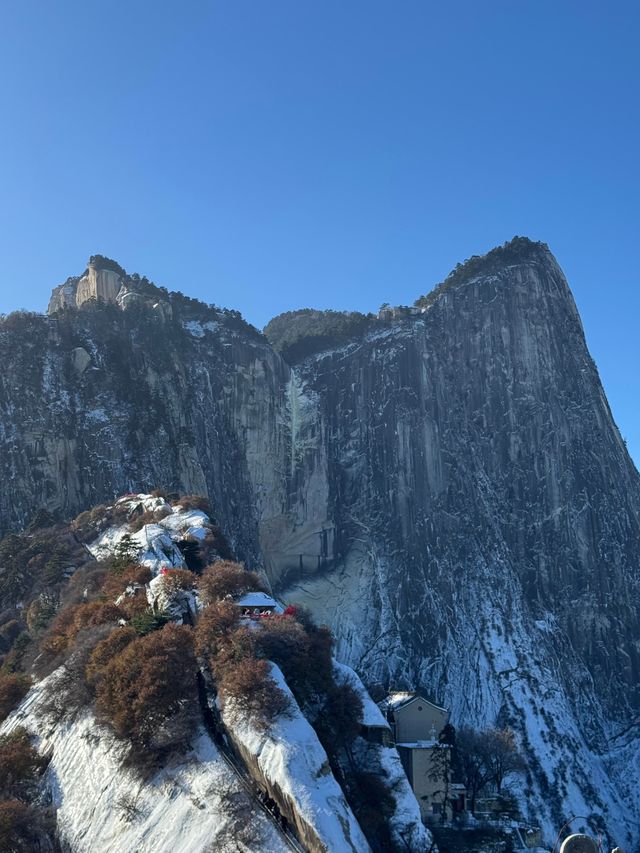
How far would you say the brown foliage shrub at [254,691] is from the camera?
99.8 ft

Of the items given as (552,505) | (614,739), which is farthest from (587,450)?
(614,739)

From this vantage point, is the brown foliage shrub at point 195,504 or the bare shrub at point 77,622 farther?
the brown foliage shrub at point 195,504

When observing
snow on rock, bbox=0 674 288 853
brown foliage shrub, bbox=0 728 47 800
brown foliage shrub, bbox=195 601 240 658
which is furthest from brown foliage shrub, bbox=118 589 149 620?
brown foliage shrub, bbox=0 728 47 800

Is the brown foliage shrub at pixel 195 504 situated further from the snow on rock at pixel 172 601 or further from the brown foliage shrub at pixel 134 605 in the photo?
the snow on rock at pixel 172 601

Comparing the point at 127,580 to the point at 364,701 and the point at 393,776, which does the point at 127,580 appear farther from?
the point at 393,776

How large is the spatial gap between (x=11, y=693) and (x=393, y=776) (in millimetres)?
17634

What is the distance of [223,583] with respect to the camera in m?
40.2

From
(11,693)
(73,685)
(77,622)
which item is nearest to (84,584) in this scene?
(77,622)

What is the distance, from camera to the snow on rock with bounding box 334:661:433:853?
30.4 meters

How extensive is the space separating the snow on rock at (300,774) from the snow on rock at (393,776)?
147 inches

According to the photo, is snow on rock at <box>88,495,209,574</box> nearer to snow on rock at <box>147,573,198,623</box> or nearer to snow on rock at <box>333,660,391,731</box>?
snow on rock at <box>147,573,198,623</box>

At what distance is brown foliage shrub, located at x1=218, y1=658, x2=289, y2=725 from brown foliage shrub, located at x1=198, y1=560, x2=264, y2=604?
7255 mm

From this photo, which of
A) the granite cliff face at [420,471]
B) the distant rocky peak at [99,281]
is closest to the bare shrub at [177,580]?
the granite cliff face at [420,471]

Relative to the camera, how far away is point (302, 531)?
86.8m
